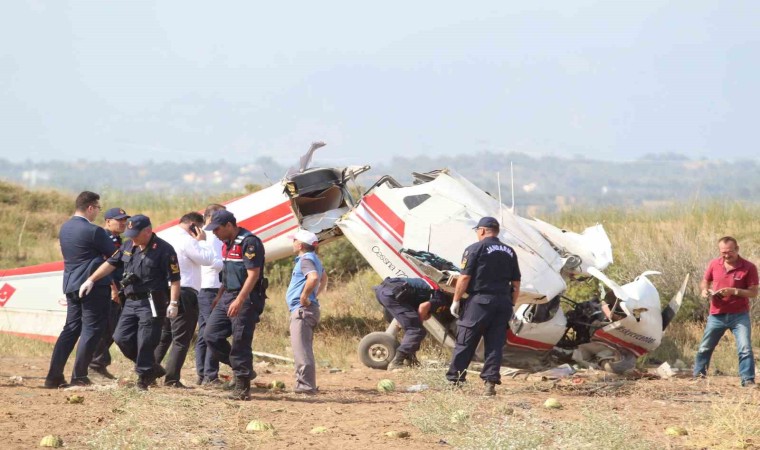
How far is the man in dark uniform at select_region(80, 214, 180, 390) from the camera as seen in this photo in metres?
10.1

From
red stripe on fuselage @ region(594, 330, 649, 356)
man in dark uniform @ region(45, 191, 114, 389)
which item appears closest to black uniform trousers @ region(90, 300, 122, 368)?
man in dark uniform @ region(45, 191, 114, 389)

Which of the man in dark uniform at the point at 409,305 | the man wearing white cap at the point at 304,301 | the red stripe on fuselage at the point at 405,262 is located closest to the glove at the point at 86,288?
the man wearing white cap at the point at 304,301

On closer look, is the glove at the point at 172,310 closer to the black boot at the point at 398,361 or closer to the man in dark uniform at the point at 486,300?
the man in dark uniform at the point at 486,300

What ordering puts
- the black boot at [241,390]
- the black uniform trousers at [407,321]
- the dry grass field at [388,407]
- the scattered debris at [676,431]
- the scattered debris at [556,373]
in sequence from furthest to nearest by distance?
the black uniform trousers at [407,321], the scattered debris at [556,373], the black boot at [241,390], the scattered debris at [676,431], the dry grass field at [388,407]

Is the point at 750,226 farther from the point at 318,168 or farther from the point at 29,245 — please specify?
the point at 29,245

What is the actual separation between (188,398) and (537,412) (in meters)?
3.15

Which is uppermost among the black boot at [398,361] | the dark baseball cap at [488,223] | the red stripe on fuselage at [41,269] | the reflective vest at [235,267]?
the dark baseball cap at [488,223]

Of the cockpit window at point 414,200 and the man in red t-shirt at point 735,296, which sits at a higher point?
the cockpit window at point 414,200

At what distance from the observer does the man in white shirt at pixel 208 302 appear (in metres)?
11.1

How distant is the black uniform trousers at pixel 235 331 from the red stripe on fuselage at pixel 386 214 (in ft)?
12.4

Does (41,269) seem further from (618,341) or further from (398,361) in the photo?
(618,341)

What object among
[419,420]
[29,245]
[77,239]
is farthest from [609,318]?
[29,245]

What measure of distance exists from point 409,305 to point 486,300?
2.50 metres

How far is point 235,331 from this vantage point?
33.4 feet
